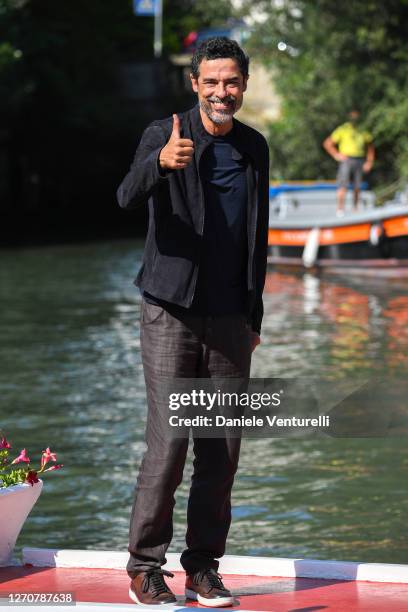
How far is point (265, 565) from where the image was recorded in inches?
213

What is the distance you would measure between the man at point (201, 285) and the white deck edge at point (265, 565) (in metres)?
0.35

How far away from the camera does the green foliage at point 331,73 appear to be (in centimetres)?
2891

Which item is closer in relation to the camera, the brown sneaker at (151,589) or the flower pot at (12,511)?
the brown sneaker at (151,589)

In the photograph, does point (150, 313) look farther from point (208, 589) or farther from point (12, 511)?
point (12, 511)

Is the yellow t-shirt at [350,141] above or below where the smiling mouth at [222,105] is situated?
below

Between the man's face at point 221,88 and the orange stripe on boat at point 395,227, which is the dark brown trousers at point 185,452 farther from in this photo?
the orange stripe on boat at point 395,227

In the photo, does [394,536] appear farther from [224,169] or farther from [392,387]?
[392,387]

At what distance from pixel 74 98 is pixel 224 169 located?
116 ft

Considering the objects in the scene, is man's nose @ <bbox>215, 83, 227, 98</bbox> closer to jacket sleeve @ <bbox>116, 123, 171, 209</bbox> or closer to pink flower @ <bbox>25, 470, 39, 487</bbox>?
jacket sleeve @ <bbox>116, 123, 171, 209</bbox>

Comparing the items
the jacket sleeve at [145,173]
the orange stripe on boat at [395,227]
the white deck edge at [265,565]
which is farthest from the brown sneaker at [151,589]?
the orange stripe on boat at [395,227]

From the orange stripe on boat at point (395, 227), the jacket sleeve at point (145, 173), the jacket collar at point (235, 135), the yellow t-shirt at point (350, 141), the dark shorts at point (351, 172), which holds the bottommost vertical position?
the orange stripe on boat at point (395, 227)

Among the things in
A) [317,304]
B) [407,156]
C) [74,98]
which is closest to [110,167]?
[74,98]

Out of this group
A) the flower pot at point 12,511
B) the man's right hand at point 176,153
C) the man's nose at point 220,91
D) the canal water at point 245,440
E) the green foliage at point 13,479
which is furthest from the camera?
the canal water at point 245,440

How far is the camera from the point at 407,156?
27.5 m
